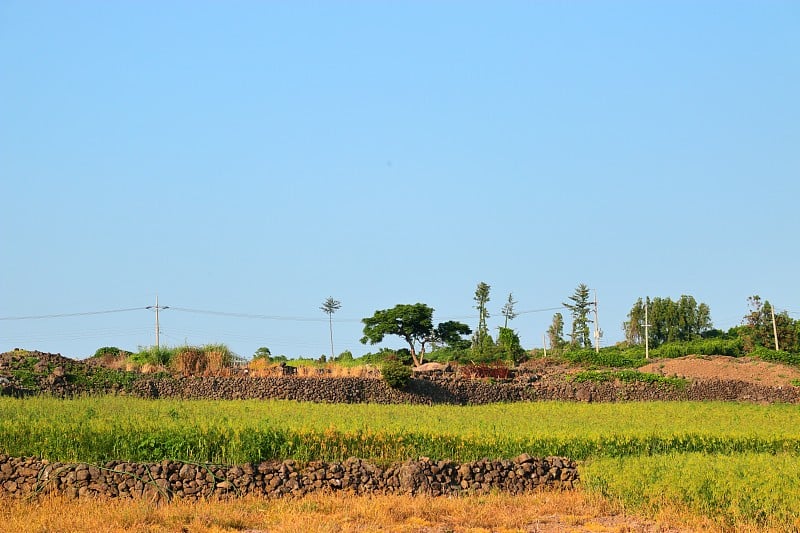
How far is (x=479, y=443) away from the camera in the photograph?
2194 cm

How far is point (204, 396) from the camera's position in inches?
1463

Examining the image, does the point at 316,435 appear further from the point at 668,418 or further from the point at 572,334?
the point at 572,334

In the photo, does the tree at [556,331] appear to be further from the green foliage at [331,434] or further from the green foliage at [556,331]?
the green foliage at [331,434]

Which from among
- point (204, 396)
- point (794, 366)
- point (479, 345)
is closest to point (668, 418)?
point (204, 396)

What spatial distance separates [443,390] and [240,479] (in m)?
22.2

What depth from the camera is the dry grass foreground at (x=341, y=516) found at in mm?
15633

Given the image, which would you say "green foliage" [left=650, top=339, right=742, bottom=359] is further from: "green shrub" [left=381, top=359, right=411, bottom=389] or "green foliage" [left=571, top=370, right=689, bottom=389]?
"green shrub" [left=381, top=359, right=411, bottom=389]

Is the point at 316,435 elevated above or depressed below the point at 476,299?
below

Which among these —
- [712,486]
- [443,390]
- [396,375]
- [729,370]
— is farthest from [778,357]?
[712,486]

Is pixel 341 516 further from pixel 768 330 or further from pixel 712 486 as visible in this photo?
pixel 768 330

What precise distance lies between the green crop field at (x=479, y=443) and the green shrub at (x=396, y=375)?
29.5ft

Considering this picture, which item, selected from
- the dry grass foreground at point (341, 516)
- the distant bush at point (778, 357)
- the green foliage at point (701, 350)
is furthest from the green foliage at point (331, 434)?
the green foliage at point (701, 350)

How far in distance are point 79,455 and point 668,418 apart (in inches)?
737

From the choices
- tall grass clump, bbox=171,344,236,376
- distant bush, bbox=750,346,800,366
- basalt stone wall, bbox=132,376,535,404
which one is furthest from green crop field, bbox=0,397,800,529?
distant bush, bbox=750,346,800,366
